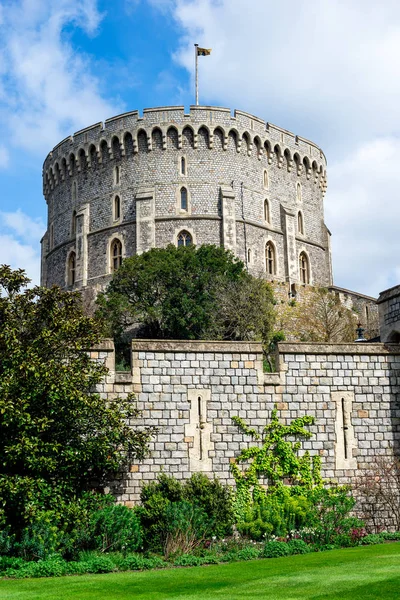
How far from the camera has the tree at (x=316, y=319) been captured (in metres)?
45.5

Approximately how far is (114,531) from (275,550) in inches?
122

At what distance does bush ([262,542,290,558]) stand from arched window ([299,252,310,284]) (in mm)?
45366

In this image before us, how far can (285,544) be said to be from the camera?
603 inches

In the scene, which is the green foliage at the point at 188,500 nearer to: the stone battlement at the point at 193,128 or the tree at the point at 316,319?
the tree at the point at 316,319

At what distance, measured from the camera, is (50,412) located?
15.5 metres

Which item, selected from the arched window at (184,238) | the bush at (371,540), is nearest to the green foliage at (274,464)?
the bush at (371,540)

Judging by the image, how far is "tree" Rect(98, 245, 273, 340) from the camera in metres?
41.9

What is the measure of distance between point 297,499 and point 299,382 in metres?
2.55

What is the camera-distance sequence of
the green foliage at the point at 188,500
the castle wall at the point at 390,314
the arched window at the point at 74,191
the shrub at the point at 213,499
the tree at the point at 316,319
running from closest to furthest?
the green foliage at the point at 188,500, the shrub at the point at 213,499, the castle wall at the point at 390,314, the tree at the point at 316,319, the arched window at the point at 74,191

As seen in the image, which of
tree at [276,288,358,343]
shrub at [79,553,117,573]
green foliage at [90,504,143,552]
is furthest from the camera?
tree at [276,288,358,343]

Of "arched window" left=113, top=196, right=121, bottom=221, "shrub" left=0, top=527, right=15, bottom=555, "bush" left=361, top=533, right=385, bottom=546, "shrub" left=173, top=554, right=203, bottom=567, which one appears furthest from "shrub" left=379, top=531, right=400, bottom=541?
"arched window" left=113, top=196, right=121, bottom=221

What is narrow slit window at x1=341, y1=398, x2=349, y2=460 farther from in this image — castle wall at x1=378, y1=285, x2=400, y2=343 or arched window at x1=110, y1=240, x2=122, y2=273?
arched window at x1=110, y1=240, x2=122, y2=273

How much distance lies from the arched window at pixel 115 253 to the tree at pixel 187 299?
9.25 m

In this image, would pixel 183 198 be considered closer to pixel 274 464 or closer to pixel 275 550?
pixel 274 464
